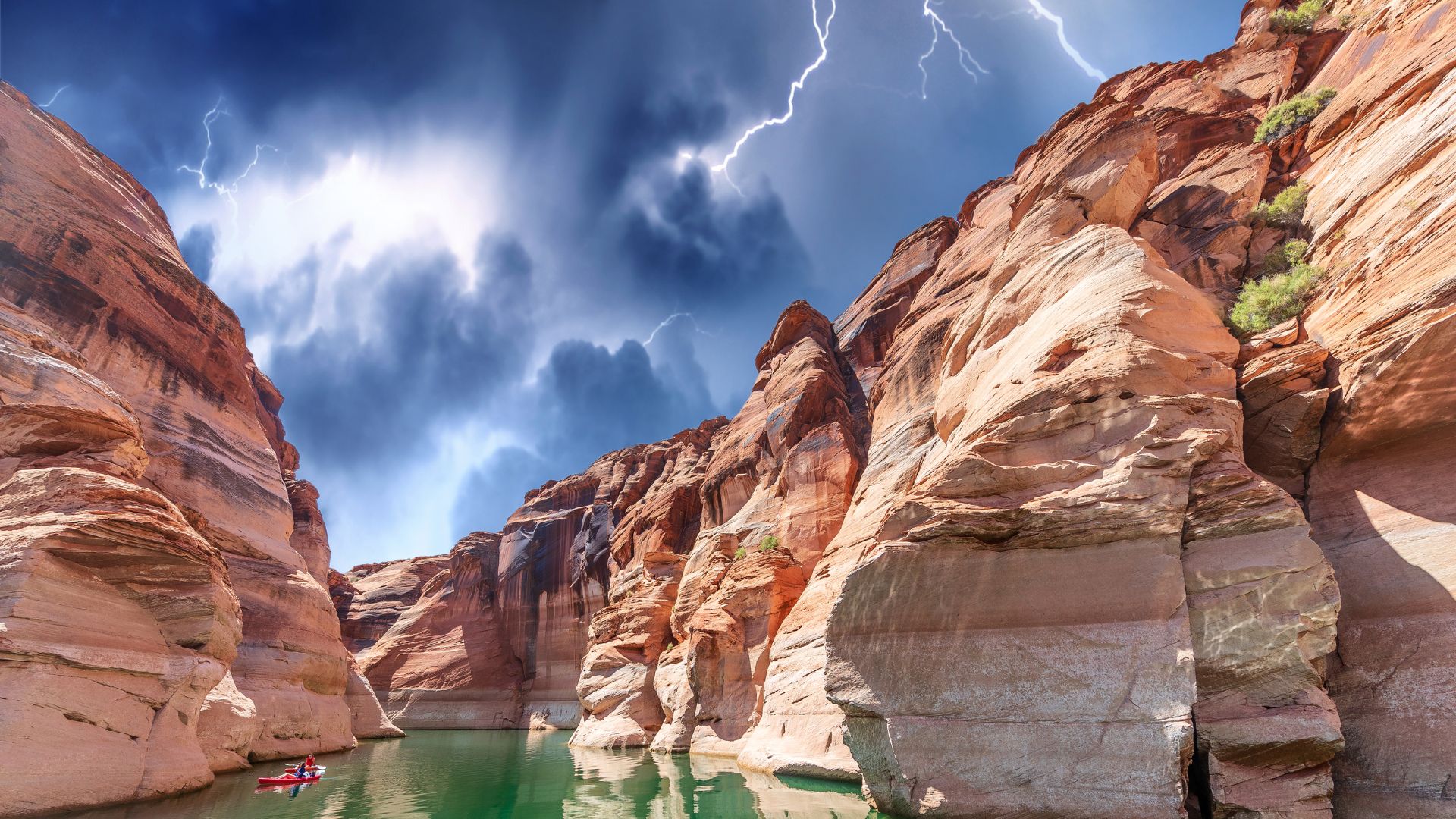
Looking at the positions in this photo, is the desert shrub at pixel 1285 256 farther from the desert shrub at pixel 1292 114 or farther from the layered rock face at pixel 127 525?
the layered rock face at pixel 127 525

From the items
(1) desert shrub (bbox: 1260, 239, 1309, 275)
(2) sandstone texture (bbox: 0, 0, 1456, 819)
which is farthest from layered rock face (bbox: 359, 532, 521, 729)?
(1) desert shrub (bbox: 1260, 239, 1309, 275)

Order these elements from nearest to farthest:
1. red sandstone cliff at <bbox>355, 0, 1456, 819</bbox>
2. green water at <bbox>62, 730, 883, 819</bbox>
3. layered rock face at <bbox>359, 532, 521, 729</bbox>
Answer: red sandstone cliff at <bbox>355, 0, 1456, 819</bbox>, green water at <bbox>62, 730, 883, 819</bbox>, layered rock face at <bbox>359, 532, 521, 729</bbox>

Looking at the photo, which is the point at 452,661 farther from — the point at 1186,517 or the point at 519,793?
the point at 1186,517

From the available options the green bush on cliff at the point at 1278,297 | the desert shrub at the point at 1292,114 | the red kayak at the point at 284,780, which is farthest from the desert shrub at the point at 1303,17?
the red kayak at the point at 284,780

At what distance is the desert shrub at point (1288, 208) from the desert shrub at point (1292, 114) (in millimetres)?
3666

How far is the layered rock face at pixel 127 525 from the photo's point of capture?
1273 centimetres

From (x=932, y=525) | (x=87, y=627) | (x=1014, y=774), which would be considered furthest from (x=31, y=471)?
(x=1014, y=774)

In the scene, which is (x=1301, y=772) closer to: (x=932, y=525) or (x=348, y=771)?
(x=932, y=525)

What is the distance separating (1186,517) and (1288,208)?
1005cm

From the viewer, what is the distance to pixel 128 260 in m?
25.1

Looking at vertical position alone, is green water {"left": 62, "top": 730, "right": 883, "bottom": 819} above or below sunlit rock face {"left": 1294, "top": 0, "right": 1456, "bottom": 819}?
below

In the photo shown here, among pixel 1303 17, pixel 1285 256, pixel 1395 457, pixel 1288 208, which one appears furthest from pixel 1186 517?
pixel 1303 17

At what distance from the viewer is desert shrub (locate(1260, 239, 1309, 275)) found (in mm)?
13625

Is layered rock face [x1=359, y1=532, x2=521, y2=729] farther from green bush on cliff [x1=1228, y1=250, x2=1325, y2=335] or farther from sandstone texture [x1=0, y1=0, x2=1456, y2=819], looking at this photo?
green bush on cliff [x1=1228, y1=250, x2=1325, y2=335]
